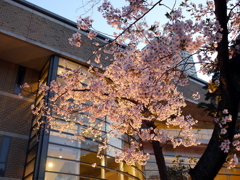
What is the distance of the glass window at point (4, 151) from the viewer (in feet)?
39.5

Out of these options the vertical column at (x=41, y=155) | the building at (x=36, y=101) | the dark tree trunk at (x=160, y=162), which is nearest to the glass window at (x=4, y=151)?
the building at (x=36, y=101)

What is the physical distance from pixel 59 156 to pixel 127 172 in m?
4.20

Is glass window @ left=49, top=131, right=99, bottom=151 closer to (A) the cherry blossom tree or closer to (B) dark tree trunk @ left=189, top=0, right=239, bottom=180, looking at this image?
(A) the cherry blossom tree

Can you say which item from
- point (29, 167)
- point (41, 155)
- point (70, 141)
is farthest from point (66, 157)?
point (29, 167)

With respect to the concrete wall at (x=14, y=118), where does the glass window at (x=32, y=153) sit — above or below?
below

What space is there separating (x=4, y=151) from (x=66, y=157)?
3.30 metres

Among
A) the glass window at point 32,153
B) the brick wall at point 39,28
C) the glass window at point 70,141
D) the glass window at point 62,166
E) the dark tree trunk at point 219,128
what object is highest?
the brick wall at point 39,28

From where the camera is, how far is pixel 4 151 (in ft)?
40.7

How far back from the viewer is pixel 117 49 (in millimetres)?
8703

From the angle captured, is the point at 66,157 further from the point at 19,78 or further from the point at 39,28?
the point at 39,28

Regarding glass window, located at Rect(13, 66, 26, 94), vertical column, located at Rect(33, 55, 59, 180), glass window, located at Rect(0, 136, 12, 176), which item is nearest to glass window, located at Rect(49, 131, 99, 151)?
vertical column, located at Rect(33, 55, 59, 180)

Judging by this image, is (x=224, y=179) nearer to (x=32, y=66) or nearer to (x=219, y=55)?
(x=32, y=66)

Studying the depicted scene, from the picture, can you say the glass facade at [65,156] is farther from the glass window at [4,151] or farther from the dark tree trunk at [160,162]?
the dark tree trunk at [160,162]

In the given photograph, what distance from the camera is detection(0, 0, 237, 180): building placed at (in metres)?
11.5
